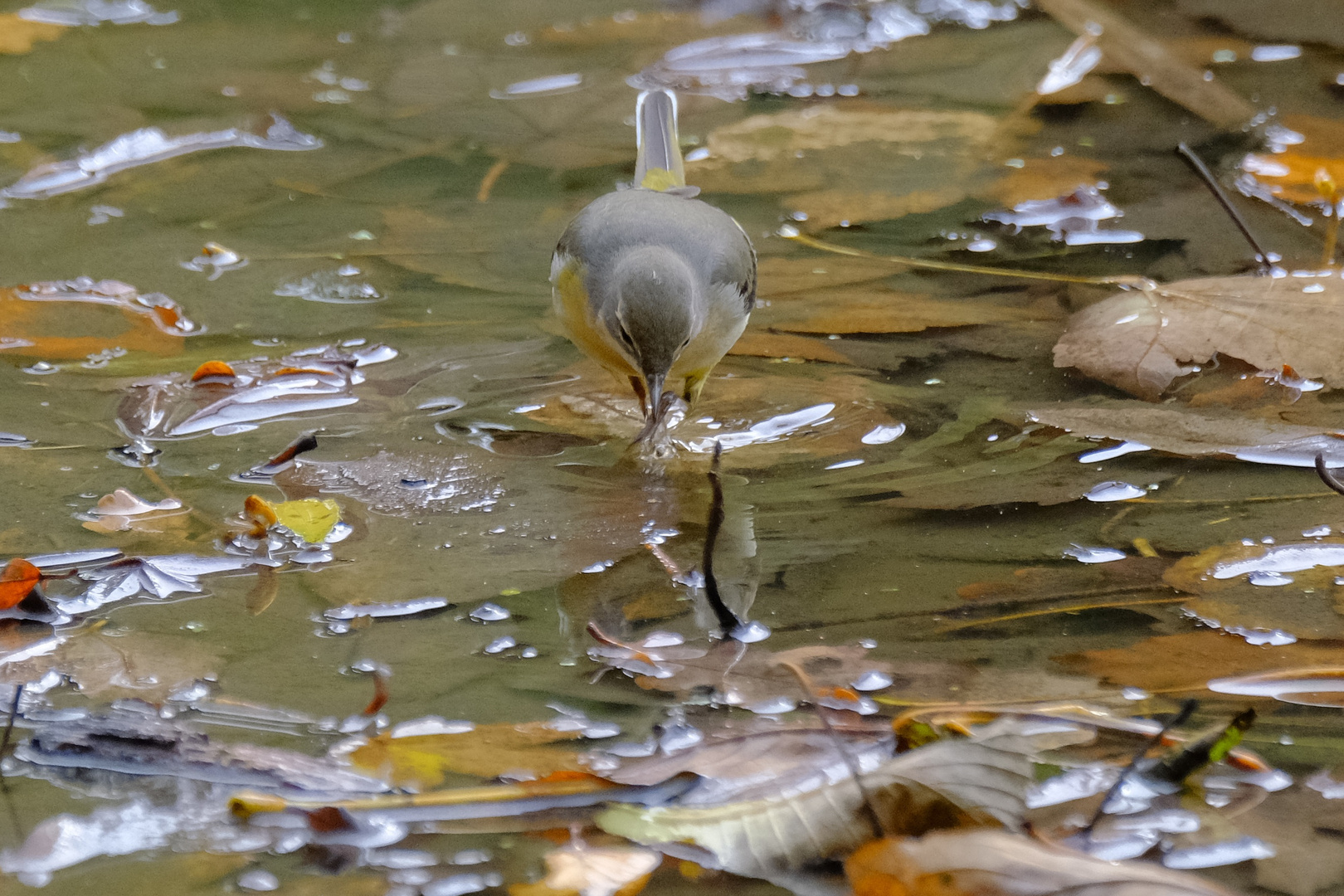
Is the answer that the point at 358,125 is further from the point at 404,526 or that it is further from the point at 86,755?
the point at 86,755

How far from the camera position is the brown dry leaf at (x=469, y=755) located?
187 cm

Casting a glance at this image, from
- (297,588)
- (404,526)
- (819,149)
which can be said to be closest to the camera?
(297,588)

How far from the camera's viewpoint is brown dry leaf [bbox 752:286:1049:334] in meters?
3.70

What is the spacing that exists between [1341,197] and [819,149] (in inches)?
70.7

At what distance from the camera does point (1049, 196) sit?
456cm

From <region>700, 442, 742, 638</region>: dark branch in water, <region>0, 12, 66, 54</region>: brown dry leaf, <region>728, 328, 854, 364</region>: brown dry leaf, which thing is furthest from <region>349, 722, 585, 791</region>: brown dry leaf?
<region>0, 12, 66, 54</region>: brown dry leaf

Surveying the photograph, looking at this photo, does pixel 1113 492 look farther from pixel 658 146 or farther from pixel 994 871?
pixel 658 146

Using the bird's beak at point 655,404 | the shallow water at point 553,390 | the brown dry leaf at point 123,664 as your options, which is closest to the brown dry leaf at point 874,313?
the shallow water at point 553,390

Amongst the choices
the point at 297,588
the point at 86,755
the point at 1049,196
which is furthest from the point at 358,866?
the point at 1049,196

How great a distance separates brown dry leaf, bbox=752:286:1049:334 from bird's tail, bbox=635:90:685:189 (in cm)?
62

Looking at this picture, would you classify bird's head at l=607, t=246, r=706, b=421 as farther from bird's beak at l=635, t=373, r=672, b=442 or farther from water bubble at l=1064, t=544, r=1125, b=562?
water bubble at l=1064, t=544, r=1125, b=562

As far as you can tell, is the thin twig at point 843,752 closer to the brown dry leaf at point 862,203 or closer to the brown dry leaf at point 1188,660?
the brown dry leaf at point 1188,660

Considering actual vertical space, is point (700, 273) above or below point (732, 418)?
above

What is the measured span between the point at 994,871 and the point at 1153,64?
4.99 m
